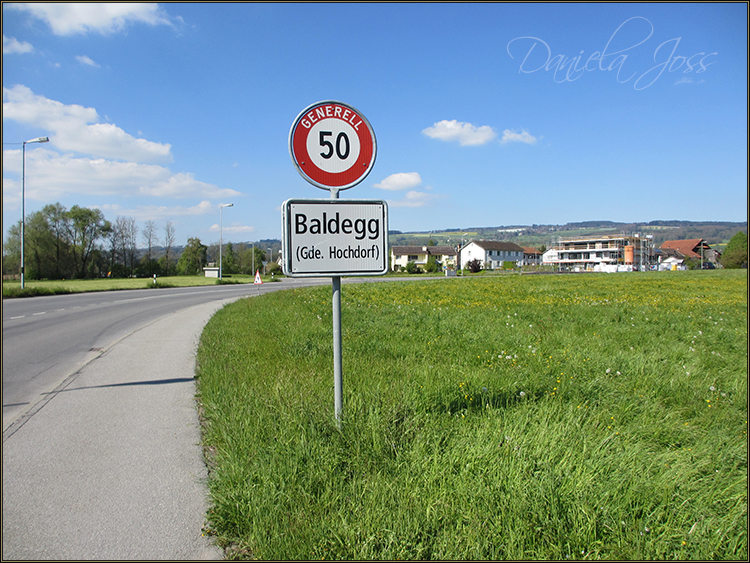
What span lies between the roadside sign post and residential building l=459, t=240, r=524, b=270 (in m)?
130

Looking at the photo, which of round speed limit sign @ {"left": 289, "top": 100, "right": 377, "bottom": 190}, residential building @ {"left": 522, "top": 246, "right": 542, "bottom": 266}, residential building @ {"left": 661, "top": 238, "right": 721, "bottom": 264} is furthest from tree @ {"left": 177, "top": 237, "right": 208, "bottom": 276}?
residential building @ {"left": 522, "top": 246, "right": 542, "bottom": 266}

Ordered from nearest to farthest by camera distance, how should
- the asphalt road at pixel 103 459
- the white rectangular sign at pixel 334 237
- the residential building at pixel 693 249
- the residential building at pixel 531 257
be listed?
the asphalt road at pixel 103 459 < the white rectangular sign at pixel 334 237 < the residential building at pixel 693 249 < the residential building at pixel 531 257

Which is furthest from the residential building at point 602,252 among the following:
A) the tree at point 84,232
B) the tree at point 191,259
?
the tree at point 84,232

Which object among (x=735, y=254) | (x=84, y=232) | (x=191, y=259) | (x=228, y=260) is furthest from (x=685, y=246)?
(x=84, y=232)

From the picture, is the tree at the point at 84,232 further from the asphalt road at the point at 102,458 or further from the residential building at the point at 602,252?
the residential building at the point at 602,252

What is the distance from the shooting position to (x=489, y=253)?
452 ft

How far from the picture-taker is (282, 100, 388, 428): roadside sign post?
3625mm

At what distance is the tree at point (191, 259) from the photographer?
89500 mm

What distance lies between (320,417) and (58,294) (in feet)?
103

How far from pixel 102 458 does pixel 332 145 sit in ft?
11.4

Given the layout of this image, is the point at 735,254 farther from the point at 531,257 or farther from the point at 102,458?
the point at 102,458

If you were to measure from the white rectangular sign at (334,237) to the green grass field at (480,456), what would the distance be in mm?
1276

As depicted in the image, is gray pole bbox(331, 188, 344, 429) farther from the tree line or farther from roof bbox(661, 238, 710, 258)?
roof bbox(661, 238, 710, 258)

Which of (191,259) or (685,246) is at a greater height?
(685,246)
